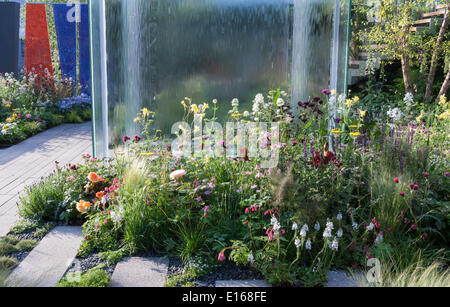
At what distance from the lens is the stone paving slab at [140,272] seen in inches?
99.4

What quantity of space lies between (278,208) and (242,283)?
1.85 feet

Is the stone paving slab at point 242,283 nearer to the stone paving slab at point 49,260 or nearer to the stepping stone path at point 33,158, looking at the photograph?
the stone paving slab at point 49,260

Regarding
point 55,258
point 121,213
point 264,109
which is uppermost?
point 264,109

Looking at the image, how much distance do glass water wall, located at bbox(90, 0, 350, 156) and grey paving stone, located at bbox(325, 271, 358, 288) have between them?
2548 mm

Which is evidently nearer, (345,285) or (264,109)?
(345,285)

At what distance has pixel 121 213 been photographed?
9.70ft

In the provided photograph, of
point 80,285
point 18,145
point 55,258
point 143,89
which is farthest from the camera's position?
point 18,145

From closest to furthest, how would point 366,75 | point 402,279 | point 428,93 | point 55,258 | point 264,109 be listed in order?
1. point 402,279
2. point 55,258
3. point 264,109
4. point 428,93
5. point 366,75

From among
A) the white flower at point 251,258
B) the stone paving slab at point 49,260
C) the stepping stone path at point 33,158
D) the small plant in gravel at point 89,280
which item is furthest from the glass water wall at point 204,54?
the white flower at point 251,258

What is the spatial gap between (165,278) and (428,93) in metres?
6.50

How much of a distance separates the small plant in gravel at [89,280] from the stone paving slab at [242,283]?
2.09 feet

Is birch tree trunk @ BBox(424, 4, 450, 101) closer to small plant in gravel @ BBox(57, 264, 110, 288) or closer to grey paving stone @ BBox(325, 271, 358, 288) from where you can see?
grey paving stone @ BBox(325, 271, 358, 288)
